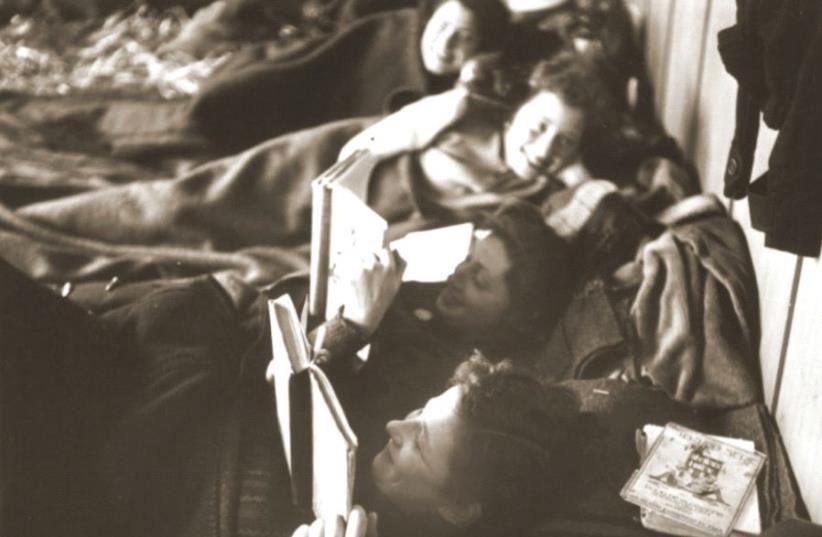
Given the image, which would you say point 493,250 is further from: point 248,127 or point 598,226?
point 248,127

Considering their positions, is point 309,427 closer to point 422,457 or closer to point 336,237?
point 422,457

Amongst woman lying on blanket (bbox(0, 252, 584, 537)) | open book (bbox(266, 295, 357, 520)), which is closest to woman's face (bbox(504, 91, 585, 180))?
woman lying on blanket (bbox(0, 252, 584, 537))

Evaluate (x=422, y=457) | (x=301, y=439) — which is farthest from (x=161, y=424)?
(x=422, y=457)

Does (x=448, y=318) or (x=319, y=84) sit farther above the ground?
(x=319, y=84)

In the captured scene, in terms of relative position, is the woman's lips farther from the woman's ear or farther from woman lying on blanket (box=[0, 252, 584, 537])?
the woman's ear

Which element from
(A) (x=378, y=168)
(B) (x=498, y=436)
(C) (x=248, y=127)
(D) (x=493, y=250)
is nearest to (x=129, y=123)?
(C) (x=248, y=127)

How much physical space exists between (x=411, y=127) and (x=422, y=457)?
633mm

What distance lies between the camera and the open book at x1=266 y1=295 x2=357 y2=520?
2.48ft

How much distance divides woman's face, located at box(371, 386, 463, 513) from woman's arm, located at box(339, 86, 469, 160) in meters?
0.54

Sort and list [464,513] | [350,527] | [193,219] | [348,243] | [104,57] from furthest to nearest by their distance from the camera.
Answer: [104,57], [193,219], [348,243], [464,513], [350,527]

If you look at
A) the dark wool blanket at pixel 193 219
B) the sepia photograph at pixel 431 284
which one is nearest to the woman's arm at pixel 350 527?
the sepia photograph at pixel 431 284

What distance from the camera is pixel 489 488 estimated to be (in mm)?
873

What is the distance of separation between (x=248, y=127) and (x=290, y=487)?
836 mm

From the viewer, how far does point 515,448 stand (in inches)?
35.1
